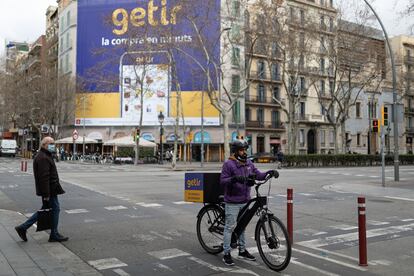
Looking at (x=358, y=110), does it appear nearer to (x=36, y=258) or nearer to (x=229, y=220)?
(x=229, y=220)

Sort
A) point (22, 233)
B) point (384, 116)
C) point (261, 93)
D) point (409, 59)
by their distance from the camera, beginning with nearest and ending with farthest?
point (22, 233), point (384, 116), point (261, 93), point (409, 59)

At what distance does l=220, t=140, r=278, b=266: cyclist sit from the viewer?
593cm


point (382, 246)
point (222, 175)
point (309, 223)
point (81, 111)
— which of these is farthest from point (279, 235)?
point (81, 111)

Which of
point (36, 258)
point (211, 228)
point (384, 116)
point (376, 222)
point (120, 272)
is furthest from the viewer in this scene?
point (384, 116)

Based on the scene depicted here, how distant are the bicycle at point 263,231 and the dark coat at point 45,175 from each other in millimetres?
2640

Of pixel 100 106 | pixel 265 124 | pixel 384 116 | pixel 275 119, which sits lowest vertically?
pixel 384 116

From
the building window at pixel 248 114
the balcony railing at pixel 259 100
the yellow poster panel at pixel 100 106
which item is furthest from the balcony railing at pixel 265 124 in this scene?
the yellow poster panel at pixel 100 106

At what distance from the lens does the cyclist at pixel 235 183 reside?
19.4ft

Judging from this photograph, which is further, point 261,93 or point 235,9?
point 261,93

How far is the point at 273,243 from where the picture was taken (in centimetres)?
589

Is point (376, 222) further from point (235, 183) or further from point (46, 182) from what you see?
point (46, 182)

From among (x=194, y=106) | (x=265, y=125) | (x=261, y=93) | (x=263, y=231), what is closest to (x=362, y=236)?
(x=263, y=231)

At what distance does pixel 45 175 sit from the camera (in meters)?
7.13

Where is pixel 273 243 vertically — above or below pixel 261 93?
below
